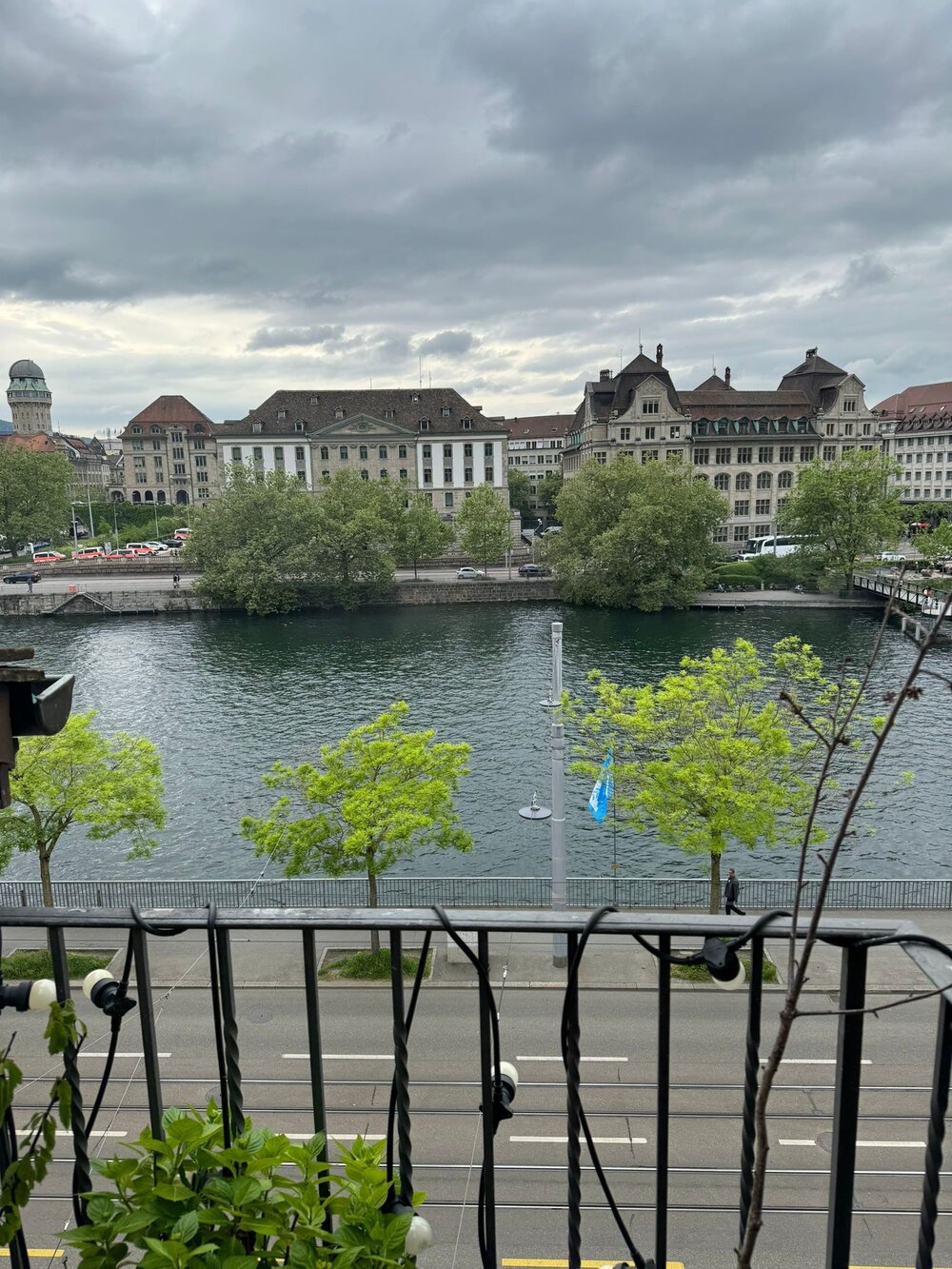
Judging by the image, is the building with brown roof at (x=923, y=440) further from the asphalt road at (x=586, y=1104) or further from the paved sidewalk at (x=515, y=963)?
the asphalt road at (x=586, y=1104)

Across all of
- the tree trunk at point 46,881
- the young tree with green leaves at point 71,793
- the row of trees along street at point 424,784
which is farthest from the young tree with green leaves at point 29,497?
the tree trunk at point 46,881

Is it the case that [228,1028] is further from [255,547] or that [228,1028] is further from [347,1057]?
[255,547]

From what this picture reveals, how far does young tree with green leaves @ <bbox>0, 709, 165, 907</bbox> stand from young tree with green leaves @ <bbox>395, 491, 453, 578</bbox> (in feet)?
165

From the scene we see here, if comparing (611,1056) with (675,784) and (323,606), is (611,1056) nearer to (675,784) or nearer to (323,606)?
(675,784)

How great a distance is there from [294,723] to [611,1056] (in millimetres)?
23194

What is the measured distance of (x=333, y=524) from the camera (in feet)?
210

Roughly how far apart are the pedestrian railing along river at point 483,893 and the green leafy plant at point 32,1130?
55.3ft

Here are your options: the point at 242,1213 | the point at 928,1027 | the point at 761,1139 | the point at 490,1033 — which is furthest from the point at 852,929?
the point at 928,1027

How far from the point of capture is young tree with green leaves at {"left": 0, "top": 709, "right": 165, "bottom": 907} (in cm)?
1855

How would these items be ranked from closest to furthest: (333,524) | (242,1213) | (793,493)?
(242,1213) → (333,524) → (793,493)

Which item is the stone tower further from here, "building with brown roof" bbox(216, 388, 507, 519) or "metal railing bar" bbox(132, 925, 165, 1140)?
"metal railing bar" bbox(132, 925, 165, 1140)

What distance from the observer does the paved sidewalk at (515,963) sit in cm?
1509

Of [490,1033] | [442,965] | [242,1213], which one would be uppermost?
[490,1033]

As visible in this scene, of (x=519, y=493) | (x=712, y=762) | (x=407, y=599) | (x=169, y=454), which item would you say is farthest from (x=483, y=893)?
(x=169, y=454)
